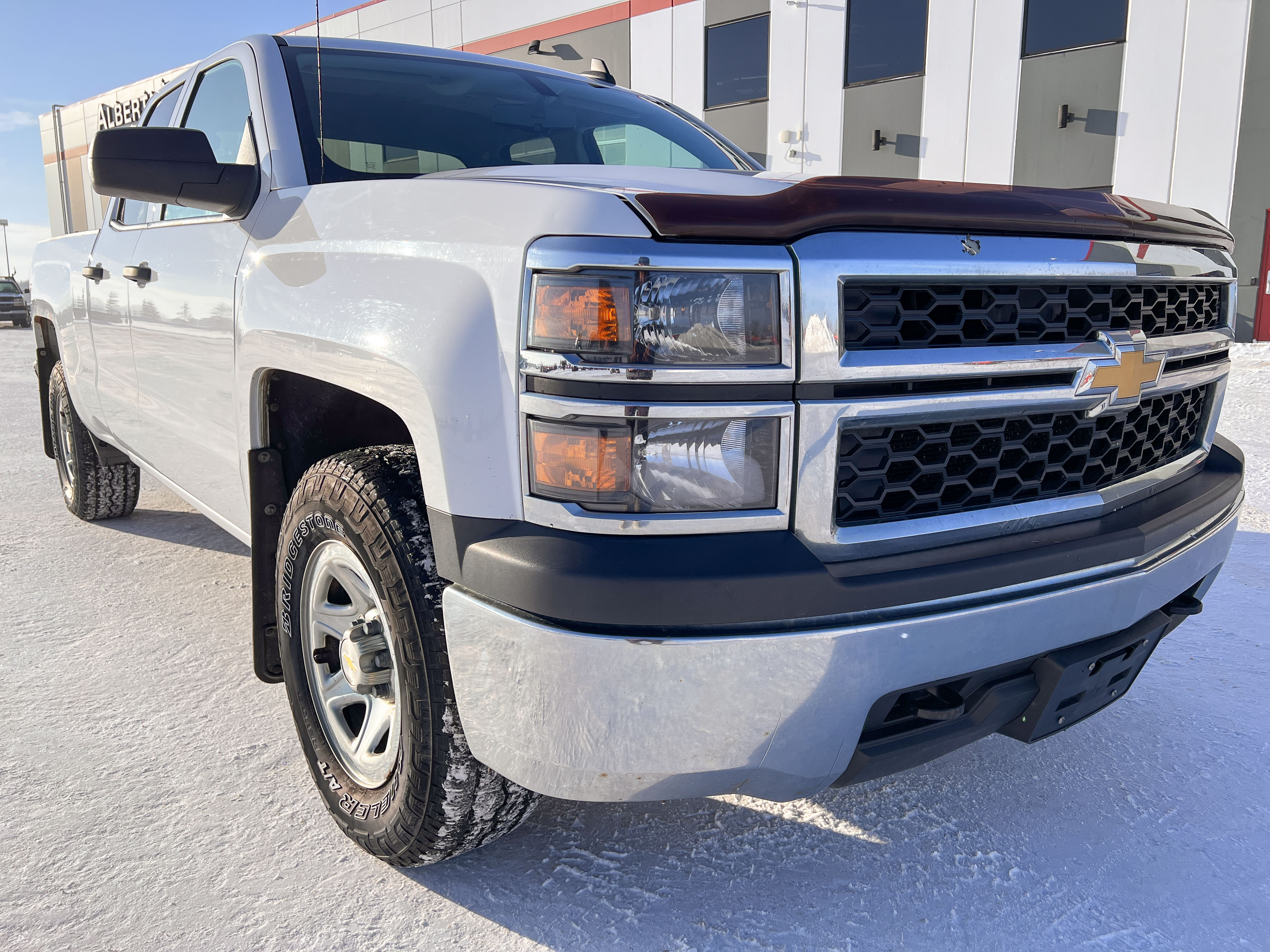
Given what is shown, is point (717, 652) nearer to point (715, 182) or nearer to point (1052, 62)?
point (715, 182)

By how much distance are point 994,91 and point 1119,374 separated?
13.3 meters

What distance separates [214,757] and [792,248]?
1885mm

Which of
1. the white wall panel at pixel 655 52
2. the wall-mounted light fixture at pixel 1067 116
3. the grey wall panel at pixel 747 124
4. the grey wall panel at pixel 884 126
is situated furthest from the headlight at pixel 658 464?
the white wall panel at pixel 655 52

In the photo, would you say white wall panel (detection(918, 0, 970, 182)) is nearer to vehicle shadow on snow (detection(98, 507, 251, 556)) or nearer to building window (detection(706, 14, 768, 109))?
building window (detection(706, 14, 768, 109))

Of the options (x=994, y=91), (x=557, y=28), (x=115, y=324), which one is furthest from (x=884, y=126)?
(x=115, y=324)

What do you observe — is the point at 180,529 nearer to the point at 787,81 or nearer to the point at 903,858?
the point at 903,858

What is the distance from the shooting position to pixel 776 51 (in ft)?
49.0

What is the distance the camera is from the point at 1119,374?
1721 millimetres

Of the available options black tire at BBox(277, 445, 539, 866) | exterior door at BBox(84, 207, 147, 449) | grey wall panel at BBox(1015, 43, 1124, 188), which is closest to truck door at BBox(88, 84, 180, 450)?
exterior door at BBox(84, 207, 147, 449)

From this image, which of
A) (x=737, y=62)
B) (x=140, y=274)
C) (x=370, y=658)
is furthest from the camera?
(x=737, y=62)

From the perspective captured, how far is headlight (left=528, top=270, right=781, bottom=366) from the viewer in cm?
136

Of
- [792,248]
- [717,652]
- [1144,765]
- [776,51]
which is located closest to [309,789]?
[717,652]

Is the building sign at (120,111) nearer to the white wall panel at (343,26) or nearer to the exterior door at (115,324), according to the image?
Result: the white wall panel at (343,26)

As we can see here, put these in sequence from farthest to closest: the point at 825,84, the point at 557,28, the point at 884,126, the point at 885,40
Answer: the point at 557,28 → the point at 825,84 → the point at 884,126 → the point at 885,40
